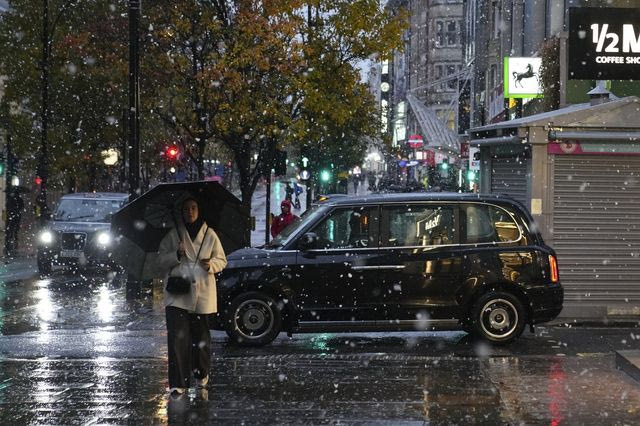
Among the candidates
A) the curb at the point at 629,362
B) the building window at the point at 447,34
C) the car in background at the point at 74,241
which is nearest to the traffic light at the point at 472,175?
the car in background at the point at 74,241

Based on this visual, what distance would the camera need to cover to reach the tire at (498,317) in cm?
1271

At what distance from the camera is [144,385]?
9922mm

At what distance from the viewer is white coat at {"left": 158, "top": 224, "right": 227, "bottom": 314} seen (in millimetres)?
9227

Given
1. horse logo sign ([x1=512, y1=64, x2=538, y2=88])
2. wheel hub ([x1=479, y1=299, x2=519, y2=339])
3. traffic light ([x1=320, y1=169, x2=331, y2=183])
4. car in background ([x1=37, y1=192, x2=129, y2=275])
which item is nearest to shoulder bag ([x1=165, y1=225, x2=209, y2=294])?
wheel hub ([x1=479, y1=299, x2=519, y2=339])

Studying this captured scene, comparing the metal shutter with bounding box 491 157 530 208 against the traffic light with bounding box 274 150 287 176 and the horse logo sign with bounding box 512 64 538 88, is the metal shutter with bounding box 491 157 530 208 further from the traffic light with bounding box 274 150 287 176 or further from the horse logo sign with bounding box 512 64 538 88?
the horse logo sign with bounding box 512 64 538 88

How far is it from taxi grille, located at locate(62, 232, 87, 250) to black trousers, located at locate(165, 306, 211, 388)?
16.5 metres

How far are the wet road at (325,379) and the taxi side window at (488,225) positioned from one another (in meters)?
1.32

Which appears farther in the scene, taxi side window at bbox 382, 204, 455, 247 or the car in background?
the car in background

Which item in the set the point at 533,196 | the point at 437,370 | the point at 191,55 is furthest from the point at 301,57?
the point at 437,370

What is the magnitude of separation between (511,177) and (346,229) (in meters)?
4.82

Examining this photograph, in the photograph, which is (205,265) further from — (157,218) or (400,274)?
(400,274)

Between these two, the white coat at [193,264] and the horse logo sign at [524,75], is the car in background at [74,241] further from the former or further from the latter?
the white coat at [193,264]

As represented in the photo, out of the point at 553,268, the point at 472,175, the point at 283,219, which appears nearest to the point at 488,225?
the point at 553,268

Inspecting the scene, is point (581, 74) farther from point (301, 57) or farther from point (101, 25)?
point (101, 25)
